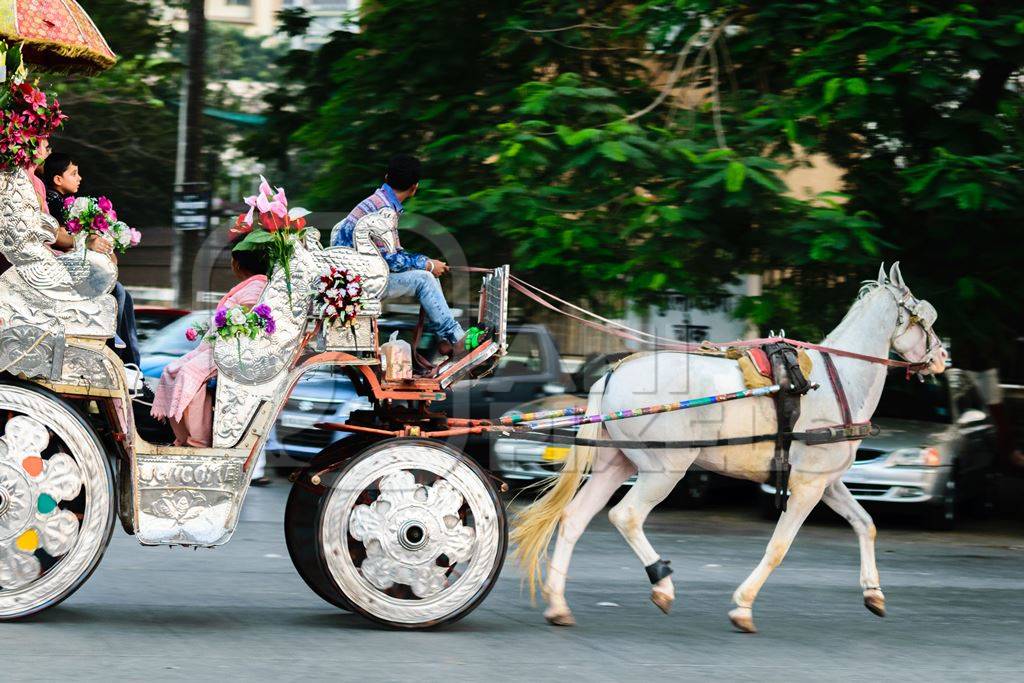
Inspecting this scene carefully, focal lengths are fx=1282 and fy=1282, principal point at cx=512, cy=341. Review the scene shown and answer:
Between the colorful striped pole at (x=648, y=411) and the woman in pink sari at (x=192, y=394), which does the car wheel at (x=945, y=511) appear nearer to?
the colorful striped pole at (x=648, y=411)

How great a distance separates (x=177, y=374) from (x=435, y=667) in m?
2.06

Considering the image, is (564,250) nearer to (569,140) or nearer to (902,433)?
(569,140)

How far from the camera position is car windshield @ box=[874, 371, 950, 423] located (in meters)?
12.9

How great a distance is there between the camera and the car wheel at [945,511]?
12.1 m

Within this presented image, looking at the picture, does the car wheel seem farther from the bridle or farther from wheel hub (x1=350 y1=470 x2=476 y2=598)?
wheel hub (x1=350 y1=470 x2=476 y2=598)

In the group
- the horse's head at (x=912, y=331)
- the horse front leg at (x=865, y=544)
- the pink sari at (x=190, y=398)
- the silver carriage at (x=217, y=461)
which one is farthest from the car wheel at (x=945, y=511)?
the pink sari at (x=190, y=398)

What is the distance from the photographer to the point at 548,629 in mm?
7145

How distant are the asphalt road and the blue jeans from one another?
1.63 m

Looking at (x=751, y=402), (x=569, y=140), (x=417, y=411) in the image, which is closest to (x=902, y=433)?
(x=569, y=140)

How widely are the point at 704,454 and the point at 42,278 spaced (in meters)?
3.74

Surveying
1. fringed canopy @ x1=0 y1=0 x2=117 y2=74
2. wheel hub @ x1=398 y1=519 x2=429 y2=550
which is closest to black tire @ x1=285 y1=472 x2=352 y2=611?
wheel hub @ x1=398 y1=519 x2=429 y2=550

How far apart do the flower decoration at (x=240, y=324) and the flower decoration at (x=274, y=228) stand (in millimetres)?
176

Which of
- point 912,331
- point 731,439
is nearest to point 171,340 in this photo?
point 731,439

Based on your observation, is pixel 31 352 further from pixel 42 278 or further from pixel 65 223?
pixel 65 223
